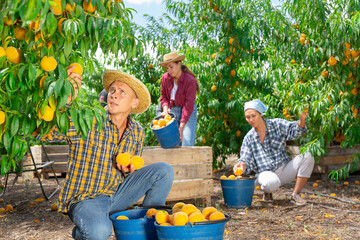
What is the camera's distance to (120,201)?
2.71 m

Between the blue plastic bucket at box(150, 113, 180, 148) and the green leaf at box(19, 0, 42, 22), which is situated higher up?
the green leaf at box(19, 0, 42, 22)

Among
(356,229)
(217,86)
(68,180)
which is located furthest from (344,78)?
(68,180)

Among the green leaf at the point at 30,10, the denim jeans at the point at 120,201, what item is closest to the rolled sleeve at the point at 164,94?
the denim jeans at the point at 120,201

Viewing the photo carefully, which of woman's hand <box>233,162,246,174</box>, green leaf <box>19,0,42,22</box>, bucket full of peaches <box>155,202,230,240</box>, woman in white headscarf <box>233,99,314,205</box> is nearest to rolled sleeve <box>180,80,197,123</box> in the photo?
woman in white headscarf <box>233,99,314,205</box>

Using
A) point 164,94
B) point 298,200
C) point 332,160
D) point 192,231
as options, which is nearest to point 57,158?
point 164,94

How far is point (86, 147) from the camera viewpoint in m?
2.55

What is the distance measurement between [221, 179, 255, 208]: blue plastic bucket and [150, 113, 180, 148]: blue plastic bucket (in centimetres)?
71

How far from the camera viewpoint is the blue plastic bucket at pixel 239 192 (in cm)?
427

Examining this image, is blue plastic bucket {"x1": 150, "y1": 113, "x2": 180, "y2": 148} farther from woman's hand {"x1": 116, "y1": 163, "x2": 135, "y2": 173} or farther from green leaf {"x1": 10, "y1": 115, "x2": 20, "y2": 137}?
green leaf {"x1": 10, "y1": 115, "x2": 20, "y2": 137}

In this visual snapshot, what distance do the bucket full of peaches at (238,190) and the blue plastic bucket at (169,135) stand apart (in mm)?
714

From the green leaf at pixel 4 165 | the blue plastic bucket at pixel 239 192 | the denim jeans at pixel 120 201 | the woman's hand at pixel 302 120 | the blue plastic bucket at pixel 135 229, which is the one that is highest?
the woman's hand at pixel 302 120

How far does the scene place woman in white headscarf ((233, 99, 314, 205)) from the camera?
443 centimetres

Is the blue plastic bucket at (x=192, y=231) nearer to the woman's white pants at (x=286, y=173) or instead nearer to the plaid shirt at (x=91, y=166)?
the plaid shirt at (x=91, y=166)

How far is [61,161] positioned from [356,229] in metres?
5.27
